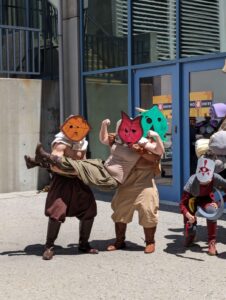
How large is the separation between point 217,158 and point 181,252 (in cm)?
101

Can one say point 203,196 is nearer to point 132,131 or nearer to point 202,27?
point 132,131

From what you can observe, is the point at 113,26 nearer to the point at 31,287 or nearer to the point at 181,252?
the point at 181,252

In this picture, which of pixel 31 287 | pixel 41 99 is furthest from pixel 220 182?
pixel 41 99

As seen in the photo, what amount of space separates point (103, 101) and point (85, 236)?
457 centimetres

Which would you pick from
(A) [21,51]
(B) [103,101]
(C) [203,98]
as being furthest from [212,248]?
(A) [21,51]

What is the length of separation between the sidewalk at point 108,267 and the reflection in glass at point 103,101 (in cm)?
288

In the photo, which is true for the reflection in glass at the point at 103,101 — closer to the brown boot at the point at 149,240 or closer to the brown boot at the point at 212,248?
the brown boot at the point at 149,240

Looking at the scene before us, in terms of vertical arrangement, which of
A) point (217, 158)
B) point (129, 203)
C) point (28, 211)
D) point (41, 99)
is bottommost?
Result: point (28, 211)

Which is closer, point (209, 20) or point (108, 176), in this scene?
point (108, 176)

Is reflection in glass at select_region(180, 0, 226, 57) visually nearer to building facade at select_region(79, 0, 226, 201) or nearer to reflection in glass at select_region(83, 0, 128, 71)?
building facade at select_region(79, 0, 226, 201)

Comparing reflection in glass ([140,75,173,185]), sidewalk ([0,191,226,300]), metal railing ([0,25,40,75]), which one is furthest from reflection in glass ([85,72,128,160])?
sidewalk ([0,191,226,300])

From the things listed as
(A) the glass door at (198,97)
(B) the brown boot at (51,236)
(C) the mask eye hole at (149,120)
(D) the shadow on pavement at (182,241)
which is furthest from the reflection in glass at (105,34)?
(B) the brown boot at (51,236)

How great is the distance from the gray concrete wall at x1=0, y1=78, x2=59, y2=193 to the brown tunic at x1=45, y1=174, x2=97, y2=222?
4.41 metres

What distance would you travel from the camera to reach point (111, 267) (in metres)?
4.88
